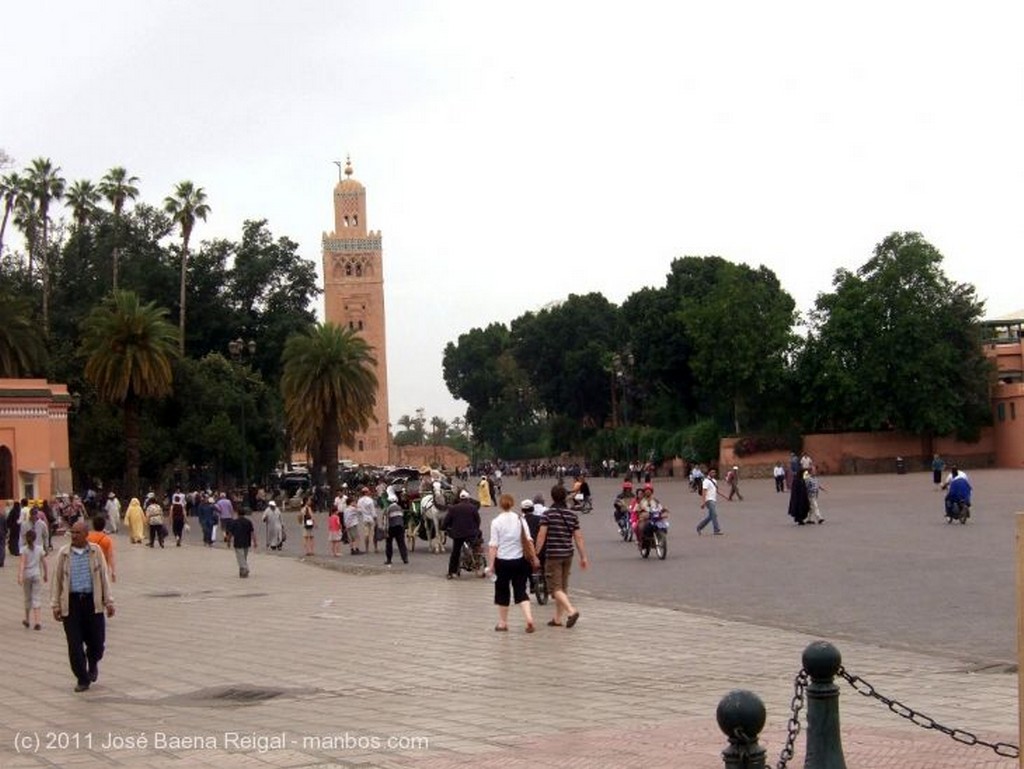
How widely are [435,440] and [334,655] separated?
540 ft

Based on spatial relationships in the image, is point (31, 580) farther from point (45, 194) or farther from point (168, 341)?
point (45, 194)

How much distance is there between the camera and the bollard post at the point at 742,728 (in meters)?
5.87

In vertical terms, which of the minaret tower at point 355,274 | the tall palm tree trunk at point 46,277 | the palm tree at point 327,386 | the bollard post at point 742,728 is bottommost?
the bollard post at point 742,728

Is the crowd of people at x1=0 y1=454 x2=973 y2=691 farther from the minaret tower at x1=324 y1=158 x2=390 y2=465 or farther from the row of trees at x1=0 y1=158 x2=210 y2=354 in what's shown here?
the minaret tower at x1=324 y1=158 x2=390 y2=465

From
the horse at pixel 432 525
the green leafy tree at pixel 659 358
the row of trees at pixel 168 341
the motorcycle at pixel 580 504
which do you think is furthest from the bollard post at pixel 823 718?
the green leafy tree at pixel 659 358

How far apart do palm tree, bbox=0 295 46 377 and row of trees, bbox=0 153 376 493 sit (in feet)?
0.25

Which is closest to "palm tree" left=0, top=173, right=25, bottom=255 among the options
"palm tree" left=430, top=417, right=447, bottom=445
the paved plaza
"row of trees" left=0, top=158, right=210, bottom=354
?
"row of trees" left=0, top=158, right=210, bottom=354

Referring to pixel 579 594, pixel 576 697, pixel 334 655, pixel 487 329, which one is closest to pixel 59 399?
pixel 579 594

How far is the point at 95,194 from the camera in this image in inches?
3184

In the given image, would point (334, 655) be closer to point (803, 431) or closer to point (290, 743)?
point (290, 743)

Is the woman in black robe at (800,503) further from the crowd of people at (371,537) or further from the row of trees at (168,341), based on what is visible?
the row of trees at (168,341)

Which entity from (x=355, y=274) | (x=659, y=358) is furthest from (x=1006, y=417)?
(x=355, y=274)

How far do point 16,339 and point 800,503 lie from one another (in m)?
38.9

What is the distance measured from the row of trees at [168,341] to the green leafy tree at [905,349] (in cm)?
2314
